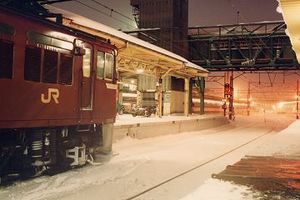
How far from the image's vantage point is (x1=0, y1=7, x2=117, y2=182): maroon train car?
26.3 feet

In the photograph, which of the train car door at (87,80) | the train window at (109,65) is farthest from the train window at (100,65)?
the train car door at (87,80)

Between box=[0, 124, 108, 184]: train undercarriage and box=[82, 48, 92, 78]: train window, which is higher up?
box=[82, 48, 92, 78]: train window

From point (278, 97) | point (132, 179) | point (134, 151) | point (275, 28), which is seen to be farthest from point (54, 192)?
point (278, 97)

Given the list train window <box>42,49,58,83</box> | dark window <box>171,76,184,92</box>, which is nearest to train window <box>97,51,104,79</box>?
train window <box>42,49,58,83</box>

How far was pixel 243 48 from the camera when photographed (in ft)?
111

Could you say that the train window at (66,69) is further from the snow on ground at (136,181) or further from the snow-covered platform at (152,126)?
the snow-covered platform at (152,126)

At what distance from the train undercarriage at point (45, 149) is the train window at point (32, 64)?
1.16 meters

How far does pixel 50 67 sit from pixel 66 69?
0.60 metres

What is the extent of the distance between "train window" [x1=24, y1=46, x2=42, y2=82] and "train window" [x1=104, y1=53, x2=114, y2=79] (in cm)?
275

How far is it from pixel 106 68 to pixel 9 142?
13.2 ft

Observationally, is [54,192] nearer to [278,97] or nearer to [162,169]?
[162,169]

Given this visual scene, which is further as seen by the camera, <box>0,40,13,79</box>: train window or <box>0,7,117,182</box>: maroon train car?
<box>0,7,117,182</box>: maroon train car

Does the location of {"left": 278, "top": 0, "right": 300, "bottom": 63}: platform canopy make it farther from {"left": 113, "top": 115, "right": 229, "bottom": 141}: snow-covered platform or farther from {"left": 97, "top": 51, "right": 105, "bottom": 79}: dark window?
{"left": 113, "top": 115, "right": 229, "bottom": 141}: snow-covered platform

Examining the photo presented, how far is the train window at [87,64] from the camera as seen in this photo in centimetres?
1036
